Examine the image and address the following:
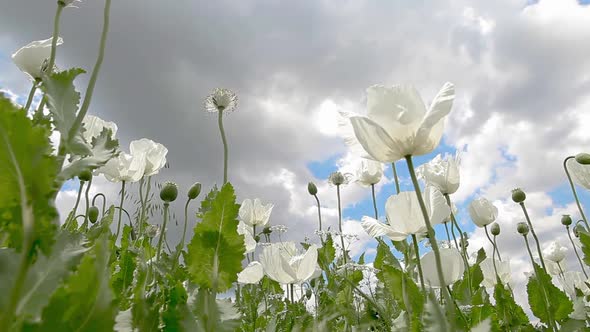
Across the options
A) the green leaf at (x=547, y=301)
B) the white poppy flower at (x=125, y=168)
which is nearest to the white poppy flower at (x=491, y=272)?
the green leaf at (x=547, y=301)

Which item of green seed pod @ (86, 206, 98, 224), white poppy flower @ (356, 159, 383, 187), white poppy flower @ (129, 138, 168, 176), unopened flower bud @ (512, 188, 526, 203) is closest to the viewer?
white poppy flower @ (129, 138, 168, 176)

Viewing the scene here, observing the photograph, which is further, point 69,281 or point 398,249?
point 398,249

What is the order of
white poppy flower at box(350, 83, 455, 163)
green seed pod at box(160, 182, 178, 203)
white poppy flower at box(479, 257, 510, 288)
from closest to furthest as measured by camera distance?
1. white poppy flower at box(350, 83, 455, 163)
2. green seed pod at box(160, 182, 178, 203)
3. white poppy flower at box(479, 257, 510, 288)

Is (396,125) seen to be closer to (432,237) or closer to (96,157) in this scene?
(432,237)

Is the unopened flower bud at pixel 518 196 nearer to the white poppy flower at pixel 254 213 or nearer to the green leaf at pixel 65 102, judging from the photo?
the white poppy flower at pixel 254 213

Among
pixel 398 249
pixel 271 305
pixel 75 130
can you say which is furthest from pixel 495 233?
pixel 75 130

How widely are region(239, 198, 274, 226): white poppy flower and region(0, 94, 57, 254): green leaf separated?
3.44 meters

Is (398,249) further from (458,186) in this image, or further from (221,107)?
(221,107)

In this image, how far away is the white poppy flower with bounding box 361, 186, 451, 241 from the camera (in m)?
1.60

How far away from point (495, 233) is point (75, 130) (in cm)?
316

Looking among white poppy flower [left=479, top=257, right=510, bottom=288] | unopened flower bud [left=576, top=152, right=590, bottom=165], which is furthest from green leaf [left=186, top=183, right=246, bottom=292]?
white poppy flower [left=479, top=257, right=510, bottom=288]

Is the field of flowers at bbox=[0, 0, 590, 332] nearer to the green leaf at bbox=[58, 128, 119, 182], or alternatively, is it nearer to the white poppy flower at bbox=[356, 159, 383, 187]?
the green leaf at bbox=[58, 128, 119, 182]

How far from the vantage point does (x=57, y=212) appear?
1.85ft

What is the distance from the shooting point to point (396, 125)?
1.17 m
